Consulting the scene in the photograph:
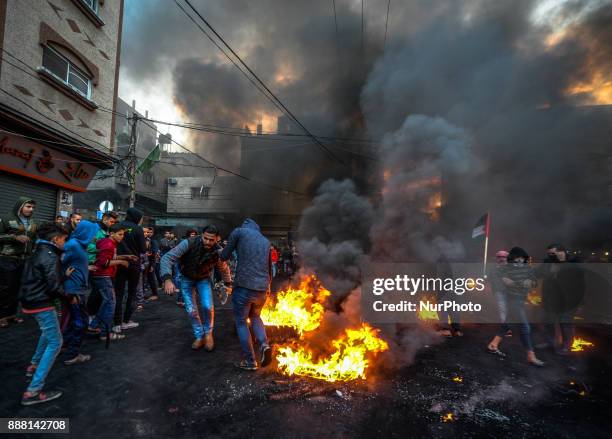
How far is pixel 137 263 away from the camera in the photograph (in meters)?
4.95

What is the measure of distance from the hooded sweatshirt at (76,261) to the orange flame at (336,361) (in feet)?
9.19

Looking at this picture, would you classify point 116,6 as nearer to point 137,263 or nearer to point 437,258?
point 137,263

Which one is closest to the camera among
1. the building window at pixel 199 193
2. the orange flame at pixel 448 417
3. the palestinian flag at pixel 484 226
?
the orange flame at pixel 448 417

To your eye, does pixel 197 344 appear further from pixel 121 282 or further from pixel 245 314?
pixel 121 282

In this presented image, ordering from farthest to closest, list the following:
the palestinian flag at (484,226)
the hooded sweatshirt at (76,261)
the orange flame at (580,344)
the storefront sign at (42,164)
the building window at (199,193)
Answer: the building window at (199,193), the storefront sign at (42,164), the palestinian flag at (484,226), the orange flame at (580,344), the hooded sweatshirt at (76,261)

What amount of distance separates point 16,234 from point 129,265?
2.44 meters

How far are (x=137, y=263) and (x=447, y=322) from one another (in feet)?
20.7

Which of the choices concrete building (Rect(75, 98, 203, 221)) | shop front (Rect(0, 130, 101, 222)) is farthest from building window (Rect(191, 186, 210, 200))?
shop front (Rect(0, 130, 101, 222))

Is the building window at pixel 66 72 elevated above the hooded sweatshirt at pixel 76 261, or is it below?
above

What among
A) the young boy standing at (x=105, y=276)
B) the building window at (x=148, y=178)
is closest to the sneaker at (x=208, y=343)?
the young boy standing at (x=105, y=276)

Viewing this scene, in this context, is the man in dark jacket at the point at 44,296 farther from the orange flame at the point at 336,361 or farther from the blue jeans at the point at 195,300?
the orange flame at the point at 336,361

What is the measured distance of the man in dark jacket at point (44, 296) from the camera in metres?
2.68

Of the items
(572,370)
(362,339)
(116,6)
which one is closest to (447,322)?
(572,370)

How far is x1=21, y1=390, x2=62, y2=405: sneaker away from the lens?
8.59ft
